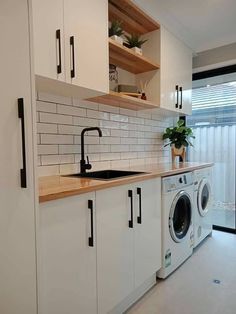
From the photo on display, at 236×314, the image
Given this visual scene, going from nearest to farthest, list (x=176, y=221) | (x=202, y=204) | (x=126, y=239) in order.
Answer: (x=126, y=239) < (x=176, y=221) < (x=202, y=204)

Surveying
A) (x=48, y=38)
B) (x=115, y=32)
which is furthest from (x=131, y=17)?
(x=48, y=38)

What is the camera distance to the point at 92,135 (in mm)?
2141

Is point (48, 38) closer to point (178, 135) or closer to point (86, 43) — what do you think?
point (86, 43)

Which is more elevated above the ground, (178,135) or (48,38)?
(48,38)

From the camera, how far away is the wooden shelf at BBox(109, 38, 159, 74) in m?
1.96

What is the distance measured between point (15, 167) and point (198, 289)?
1794mm

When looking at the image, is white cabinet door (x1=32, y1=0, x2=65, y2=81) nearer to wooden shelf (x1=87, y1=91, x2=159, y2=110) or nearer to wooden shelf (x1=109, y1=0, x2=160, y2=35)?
wooden shelf (x1=87, y1=91, x2=159, y2=110)

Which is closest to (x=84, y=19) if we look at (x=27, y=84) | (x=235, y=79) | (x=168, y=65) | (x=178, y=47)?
(x=27, y=84)

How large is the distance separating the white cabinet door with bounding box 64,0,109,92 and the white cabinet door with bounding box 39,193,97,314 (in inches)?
32.6

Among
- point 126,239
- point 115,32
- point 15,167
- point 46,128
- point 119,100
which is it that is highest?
point 115,32

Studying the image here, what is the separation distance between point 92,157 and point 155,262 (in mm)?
1058

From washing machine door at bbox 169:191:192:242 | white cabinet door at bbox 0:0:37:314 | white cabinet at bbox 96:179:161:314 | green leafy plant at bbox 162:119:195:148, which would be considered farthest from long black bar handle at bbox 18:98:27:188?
green leafy plant at bbox 162:119:195:148

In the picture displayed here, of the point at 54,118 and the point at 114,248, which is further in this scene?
the point at 54,118

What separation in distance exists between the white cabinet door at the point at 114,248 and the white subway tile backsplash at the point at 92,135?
623 millimetres
